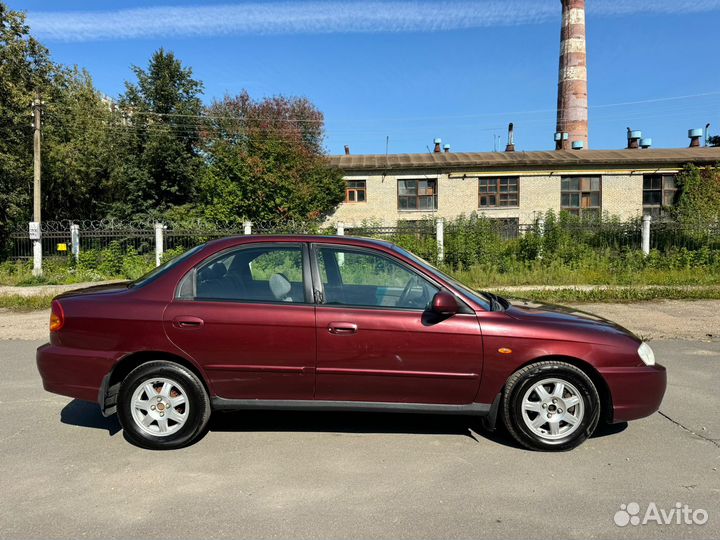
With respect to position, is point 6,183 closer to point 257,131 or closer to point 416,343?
point 257,131

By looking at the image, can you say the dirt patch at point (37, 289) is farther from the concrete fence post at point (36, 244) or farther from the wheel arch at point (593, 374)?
the wheel arch at point (593, 374)

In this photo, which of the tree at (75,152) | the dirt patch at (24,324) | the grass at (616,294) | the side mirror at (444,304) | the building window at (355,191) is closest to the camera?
the side mirror at (444,304)

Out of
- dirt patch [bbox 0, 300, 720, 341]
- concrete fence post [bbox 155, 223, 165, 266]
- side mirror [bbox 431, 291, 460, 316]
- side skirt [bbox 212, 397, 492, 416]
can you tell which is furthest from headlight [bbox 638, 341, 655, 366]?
concrete fence post [bbox 155, 223, 165, 266]

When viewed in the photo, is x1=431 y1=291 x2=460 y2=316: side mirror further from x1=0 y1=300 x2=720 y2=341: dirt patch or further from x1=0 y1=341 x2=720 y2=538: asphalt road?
x1=0 y1=300 x2=720 y2=341: dirt patch

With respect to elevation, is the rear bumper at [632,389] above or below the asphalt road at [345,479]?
above

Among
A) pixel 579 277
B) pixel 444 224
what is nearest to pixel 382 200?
pixel 444 224

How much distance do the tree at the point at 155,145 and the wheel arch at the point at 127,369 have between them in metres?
23.7

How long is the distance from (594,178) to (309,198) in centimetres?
1607

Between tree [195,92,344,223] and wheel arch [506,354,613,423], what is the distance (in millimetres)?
15010

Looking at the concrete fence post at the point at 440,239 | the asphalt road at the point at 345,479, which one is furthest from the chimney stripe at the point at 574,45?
the asphalt road at the point at 345,479

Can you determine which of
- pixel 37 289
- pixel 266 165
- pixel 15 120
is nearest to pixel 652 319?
pixel 37 289

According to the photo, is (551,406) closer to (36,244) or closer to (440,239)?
(440,239)

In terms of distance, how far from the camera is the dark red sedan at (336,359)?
403cm

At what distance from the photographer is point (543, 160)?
99.5 ft
